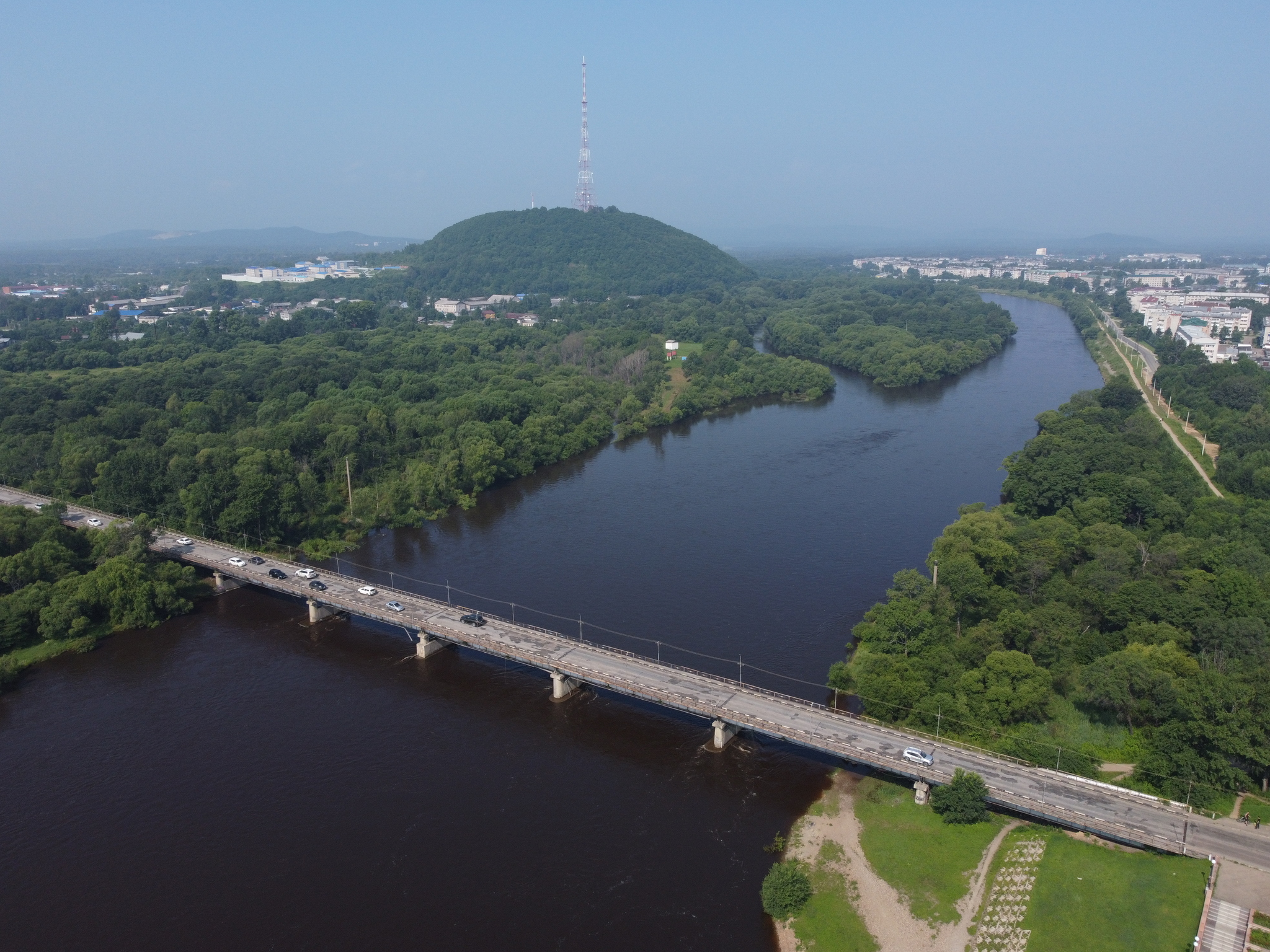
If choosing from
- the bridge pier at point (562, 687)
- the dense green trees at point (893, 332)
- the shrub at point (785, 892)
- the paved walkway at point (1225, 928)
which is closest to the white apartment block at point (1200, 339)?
the dense green trees at point (893, 332)

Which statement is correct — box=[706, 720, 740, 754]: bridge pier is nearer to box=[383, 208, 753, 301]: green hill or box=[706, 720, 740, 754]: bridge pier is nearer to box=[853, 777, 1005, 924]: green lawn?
box=[853, 777, 1005, 924]: green lawn

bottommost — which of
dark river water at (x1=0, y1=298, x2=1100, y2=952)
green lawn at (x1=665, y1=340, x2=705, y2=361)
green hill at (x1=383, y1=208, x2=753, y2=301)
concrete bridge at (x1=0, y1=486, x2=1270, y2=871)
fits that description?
dark river water at (x1=0, y1=298, x2=1100, y2=952)

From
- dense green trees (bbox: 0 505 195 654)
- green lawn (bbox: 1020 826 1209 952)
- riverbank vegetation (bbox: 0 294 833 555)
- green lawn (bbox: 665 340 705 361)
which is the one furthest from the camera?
green lawn (bbox: 665 340 705 361)

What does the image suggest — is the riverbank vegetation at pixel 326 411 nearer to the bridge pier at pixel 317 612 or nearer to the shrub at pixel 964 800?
the bridge pier at pixel 317 612

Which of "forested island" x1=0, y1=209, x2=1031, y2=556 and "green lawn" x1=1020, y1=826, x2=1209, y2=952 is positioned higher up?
"forested island" x1=0, y1=209, x2=1031, y2=556

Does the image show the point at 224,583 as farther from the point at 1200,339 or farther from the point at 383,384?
the point at 1200,339

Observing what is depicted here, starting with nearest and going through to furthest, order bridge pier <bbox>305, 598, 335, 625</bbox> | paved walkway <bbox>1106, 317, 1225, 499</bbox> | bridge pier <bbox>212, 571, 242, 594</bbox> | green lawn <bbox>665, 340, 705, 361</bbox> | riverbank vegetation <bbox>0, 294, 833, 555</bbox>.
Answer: bridge pier <bbox>305, 598, 335, 625</bbox>, bridge pier <bbox>212, 571, 242, 594</bbox>, riverbank vegetation <bbox>0, 294, 833, 555</bbox>, paved walkway <bbox>1106, 317, 1225, 499</bbox>, green lawn <bbox>665, 340, 705, 361</bbox>

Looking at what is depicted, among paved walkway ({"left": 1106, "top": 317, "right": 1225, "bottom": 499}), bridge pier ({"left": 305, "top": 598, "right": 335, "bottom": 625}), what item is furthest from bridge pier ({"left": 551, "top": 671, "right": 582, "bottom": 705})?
paved walkway ({"left": 1106, "top": 317, "right": 1225, "bottom": 499})
